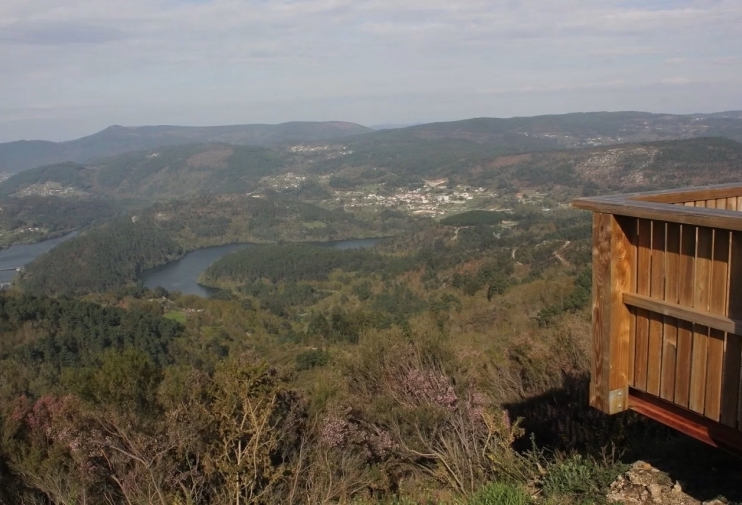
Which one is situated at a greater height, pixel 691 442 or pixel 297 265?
pixel 691 442

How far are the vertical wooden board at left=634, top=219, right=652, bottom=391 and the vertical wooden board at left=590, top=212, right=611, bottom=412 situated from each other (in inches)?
6.1

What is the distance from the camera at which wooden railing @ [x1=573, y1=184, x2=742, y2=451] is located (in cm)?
276

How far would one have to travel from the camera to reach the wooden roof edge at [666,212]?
2617mm

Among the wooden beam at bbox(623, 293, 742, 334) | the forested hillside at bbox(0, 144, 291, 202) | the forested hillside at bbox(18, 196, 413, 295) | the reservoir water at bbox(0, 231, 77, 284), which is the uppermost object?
the wooden beam at bbox(623, 293, 742, 334)

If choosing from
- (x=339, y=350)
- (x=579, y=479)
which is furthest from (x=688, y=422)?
(x=339, y=350)

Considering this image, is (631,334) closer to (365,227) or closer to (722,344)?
(722,344)

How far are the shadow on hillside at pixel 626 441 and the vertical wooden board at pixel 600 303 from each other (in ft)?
2.82

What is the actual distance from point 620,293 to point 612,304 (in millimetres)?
74

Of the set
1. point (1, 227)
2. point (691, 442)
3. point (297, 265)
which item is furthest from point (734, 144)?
point (1, 227)

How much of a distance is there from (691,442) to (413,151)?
16811 cm

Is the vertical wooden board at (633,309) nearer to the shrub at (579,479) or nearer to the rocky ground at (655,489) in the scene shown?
the rocky ground at (655,489)

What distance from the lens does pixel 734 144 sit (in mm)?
90688

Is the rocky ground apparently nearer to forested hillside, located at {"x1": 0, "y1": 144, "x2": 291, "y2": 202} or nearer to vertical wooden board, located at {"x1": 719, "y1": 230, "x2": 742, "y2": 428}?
vertical wooden board, located at {"x1": 719, "y1": 230, "x2": 742, "y2": 428}

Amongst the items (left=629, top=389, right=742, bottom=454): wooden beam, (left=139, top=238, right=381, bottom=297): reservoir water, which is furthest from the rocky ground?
(left=139, top=238, right=381, bottom=297): reservoir water
